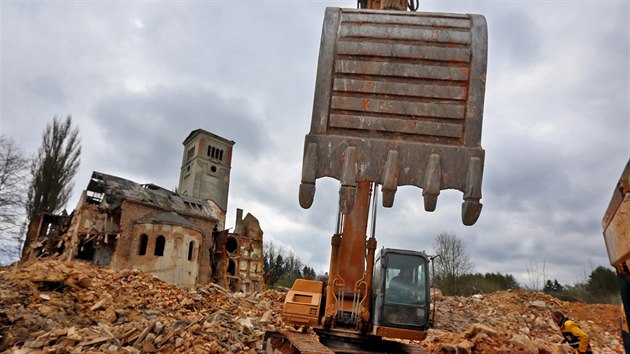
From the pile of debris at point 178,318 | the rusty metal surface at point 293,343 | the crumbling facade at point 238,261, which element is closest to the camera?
the rusty metal surface at point 293,343

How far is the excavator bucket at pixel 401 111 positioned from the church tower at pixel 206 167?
49.8m

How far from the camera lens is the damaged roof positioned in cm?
3056

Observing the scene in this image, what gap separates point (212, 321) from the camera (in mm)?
13070

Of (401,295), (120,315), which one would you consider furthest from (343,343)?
(120,315)

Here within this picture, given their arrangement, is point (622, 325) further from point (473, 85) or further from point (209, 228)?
point (209, 228)

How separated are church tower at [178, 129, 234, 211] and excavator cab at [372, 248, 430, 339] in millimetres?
46847

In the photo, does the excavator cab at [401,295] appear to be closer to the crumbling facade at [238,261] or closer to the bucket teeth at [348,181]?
the bucket teeth at [348,181]

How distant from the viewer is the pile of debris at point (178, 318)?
10695mm

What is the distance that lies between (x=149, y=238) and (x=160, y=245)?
146 cm

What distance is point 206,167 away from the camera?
53.5m

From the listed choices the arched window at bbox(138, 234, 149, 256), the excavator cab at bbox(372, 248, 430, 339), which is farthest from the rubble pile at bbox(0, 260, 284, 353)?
the arched window at bbox(138, 234, 149, 256)

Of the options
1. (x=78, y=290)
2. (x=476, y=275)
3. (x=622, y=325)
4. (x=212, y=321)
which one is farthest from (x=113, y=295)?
(x=476, y=275)

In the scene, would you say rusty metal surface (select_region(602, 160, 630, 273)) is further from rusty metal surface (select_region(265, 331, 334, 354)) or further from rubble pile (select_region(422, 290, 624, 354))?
rubble pile (select_region(422, 290, 624, 354))

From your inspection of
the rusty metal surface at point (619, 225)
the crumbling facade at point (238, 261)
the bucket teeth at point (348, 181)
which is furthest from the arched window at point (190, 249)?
the rusty metal surface at point (619, 225)
